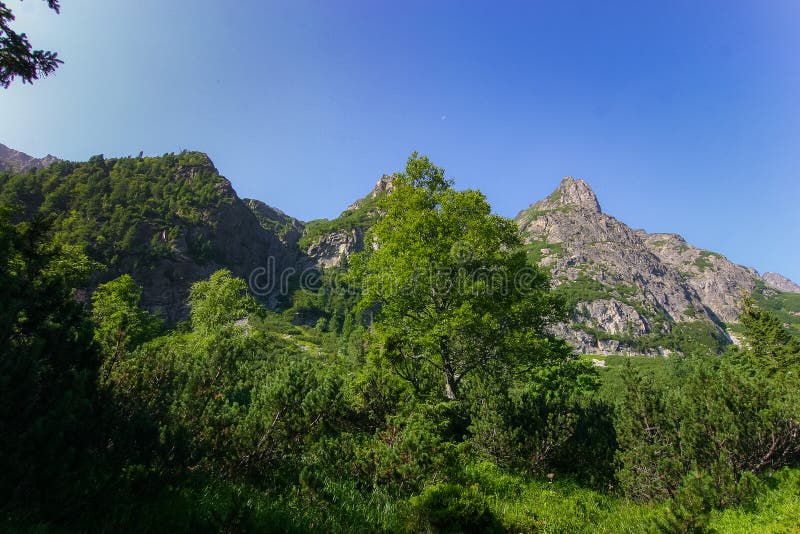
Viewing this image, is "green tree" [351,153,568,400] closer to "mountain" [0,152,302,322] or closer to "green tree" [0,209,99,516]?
"green tree" [0,209,99,516]

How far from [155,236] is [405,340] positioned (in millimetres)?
131622

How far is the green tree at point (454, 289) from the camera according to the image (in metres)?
13.0

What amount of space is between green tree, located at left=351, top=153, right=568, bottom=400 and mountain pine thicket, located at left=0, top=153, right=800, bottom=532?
9 cm

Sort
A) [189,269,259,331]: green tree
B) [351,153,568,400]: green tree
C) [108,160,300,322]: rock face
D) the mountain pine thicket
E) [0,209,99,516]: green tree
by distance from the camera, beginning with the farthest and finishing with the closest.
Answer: [108,160,300,322]: rock face
[189,269,259,331]: green tree
[351,153,568,400]: green tree
the mountain pine thicket
[0,209,99,516]: green tree

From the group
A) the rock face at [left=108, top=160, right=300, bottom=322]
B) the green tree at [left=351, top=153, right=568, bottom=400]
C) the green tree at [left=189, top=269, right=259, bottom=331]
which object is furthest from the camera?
the rock face at [left=108, top=160, right=300, bottom=322]

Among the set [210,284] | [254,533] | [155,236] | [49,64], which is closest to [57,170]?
[155,236]

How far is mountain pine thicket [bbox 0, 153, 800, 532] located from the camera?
14.5 ft

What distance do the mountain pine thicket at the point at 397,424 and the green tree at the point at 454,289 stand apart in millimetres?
85

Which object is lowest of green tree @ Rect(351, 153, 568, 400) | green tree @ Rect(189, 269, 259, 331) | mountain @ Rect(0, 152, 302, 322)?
green tree @ Rect(189, 269, 259, 331)

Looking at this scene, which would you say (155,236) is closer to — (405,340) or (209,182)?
(209,182)

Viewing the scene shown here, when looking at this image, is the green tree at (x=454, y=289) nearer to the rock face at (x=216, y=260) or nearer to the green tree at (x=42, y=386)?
the green tree at (x=42, y=386)

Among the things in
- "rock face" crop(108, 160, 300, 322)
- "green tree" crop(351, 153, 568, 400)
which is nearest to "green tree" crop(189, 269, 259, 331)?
"green tree" crop(351, 153, 568, 400)

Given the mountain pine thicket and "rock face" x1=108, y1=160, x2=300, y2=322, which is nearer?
the mountain pine thicket

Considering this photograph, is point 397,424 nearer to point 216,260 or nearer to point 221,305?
point 221,305
